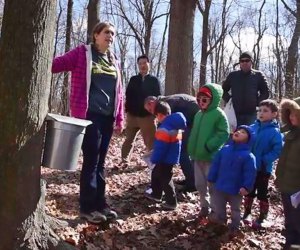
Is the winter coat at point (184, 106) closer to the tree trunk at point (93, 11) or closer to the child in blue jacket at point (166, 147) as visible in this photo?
the child in blue jacket at point (166, 147)

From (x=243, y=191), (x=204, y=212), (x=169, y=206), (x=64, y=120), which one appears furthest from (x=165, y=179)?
(x=64, y=120)

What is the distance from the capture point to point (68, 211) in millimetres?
5422

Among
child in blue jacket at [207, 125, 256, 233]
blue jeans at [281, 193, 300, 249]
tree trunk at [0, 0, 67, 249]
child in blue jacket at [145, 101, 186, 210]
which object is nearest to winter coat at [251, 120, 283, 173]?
child in blue jacket at [207, 125, 256, 233]

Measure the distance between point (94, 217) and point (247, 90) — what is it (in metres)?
3.43

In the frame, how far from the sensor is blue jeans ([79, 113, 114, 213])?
15.1 feet

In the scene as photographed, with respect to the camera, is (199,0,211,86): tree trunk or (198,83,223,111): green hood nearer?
(198,83,223,111): green hood

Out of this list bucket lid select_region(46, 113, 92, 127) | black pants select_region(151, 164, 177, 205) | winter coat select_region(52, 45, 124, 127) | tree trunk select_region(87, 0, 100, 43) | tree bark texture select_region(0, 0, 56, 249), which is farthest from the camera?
tree trunk select_region(87, 0, 100, 43)

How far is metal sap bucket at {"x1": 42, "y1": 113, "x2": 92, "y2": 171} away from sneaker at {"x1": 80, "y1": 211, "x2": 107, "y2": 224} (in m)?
0.95

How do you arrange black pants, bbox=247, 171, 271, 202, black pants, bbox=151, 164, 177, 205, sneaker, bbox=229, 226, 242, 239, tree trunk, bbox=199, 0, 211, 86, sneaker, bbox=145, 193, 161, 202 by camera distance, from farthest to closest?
tree trunk, bbox=199, 0, 211, 86
sneaker, bbox=145, 193, 161, 202
black pants, bbox=151, 164, 177, 205
black pants, bbox=247, 171, 271, 202
sneaker, bbox=229, 226, 242, 239

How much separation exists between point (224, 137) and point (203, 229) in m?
1.15

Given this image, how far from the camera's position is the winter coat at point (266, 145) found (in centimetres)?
534

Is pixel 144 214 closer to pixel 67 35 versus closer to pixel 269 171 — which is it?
pixel 269 171

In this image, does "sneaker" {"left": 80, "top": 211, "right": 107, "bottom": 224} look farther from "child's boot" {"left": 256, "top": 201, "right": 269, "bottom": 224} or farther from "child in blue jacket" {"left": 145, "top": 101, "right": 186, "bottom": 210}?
"child's boot" {"left": 256, "top": 201, "right": 269, "bottom": 224}

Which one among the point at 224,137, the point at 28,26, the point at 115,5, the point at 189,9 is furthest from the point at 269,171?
the point at 115,5
